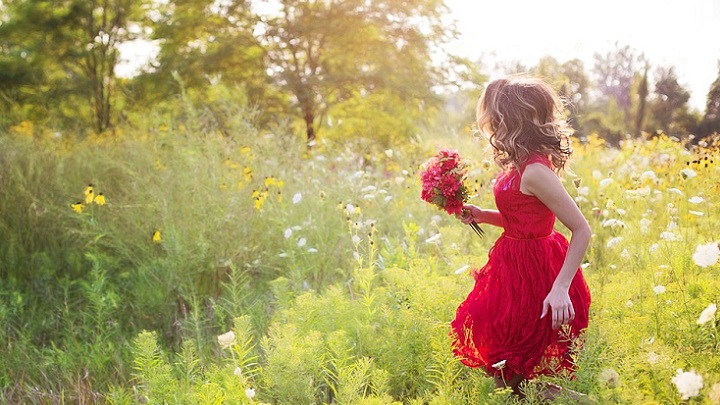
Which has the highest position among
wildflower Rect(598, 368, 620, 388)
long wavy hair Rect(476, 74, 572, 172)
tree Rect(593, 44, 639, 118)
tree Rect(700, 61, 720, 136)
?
long wavy hair Rect(476, 74, 572, 172)

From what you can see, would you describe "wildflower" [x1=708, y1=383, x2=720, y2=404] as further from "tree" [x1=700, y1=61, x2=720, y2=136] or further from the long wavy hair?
"tree" [x1=700, y1=61, x2=720, y2=136]

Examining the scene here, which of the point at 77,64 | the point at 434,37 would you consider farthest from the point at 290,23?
the point at 77,64

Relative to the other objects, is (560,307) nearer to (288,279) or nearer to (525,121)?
(525,121)

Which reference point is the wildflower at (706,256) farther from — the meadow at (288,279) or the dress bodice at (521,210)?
the dress bodice at (521,210)

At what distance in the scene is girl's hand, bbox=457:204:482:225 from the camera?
8.62 ft

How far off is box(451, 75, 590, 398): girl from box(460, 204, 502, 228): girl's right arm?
210mm

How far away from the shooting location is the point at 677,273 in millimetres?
2809

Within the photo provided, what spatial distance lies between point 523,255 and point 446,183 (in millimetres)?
421

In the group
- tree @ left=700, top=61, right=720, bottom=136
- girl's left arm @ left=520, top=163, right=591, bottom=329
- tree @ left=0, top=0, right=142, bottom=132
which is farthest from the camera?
tree @ left=0, top=0, right=142, bottom=132

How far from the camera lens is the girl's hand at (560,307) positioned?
2076mm

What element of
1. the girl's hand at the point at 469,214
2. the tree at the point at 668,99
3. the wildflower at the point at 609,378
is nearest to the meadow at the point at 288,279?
the wildflower at the point at 609,378

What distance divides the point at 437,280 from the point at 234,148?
9.29ft

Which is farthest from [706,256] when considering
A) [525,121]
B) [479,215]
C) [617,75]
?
[617,75]

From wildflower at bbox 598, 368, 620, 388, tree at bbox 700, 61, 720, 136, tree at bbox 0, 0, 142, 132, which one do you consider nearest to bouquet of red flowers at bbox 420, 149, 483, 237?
wildflower at bbox 598, 368, 620, 388
